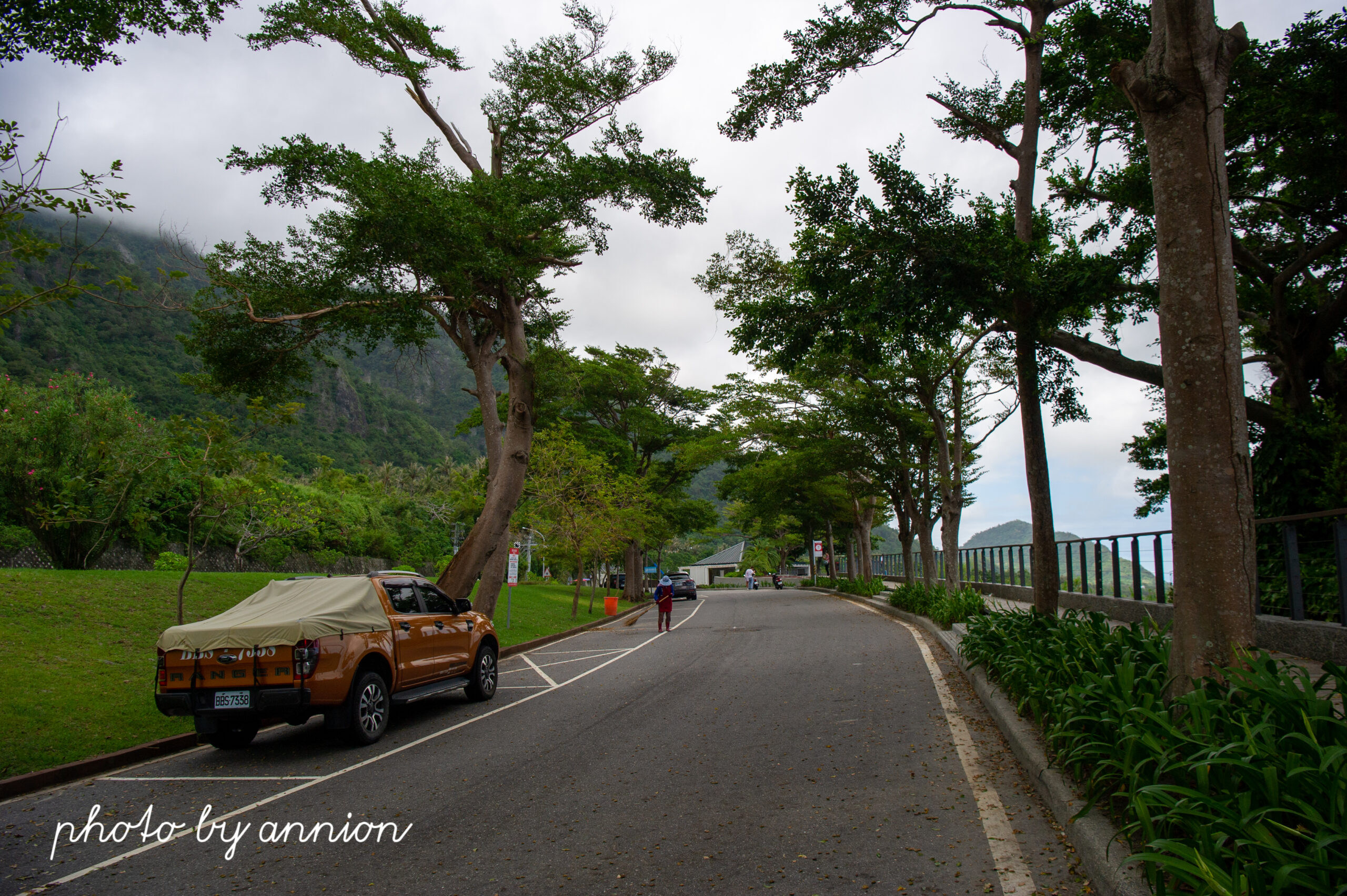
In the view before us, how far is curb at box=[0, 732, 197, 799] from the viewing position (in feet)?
20.6

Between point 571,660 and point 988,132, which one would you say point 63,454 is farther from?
point 988,132

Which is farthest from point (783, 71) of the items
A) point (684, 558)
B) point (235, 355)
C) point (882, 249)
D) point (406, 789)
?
point (684, 558)

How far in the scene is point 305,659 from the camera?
285 inches

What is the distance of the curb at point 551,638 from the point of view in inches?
654

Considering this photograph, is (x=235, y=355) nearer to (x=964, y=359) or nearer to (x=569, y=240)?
(x=569, y=240)

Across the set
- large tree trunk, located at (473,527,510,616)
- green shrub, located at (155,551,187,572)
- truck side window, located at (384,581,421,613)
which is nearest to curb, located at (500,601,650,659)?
large tree trunk, located at (473,527,510,616)

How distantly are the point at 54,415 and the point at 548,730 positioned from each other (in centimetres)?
1567

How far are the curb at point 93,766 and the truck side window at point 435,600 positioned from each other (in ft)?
8.97

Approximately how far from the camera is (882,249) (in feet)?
31.0

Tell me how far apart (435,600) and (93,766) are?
375 cm

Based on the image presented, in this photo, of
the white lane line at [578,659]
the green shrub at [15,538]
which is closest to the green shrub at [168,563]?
the green shrub at [15,538]

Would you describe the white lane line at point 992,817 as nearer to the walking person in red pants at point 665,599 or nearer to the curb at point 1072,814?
the curb at point 1072,814

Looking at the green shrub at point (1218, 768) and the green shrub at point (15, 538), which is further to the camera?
the green shrub at point (15, 538)

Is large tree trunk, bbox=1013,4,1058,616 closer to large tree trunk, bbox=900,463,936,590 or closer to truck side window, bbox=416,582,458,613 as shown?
truck side window, bbox=416,582,458,613
